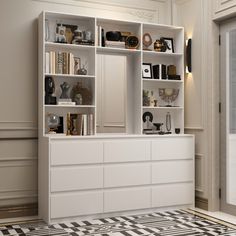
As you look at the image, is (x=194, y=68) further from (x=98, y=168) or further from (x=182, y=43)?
(x=98, y=168)

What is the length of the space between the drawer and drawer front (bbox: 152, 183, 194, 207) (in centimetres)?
21

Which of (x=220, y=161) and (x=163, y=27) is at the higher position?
(x=163, y=27)

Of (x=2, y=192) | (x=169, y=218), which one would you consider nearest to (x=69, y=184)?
(x=2, y=192)

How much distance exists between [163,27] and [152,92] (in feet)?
2.84

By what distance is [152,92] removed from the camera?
528 cm

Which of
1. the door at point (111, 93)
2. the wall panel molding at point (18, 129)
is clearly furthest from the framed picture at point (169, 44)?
the wall panel molding at point (18, 129)

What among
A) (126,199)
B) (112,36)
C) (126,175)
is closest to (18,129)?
(126,175)

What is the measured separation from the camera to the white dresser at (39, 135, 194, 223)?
4285mm

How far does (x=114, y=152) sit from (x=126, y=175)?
0.31 metres

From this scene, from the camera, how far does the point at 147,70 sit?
5180mm

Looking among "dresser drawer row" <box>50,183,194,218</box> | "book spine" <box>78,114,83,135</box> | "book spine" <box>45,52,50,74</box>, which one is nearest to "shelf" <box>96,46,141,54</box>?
"book spine" <box>45,52,50,74</box>

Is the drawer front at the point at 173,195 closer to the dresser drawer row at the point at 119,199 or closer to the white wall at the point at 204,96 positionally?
the dresser drawer row at the point at 119,199

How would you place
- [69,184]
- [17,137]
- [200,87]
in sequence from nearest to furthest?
[69,184] < [17,137] < [200,87]

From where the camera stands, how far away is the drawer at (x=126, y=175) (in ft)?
14.8
